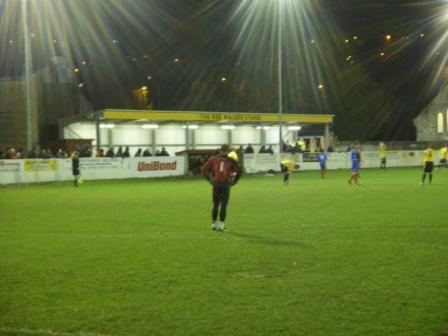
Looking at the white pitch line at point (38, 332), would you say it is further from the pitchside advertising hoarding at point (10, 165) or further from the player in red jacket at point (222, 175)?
the pitchside advertising hoarding at point (10, 165)

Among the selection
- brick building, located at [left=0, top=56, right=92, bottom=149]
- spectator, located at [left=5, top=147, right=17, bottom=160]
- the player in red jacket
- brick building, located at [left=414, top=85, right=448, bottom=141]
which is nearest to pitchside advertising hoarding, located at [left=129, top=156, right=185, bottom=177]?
spectator, located at [left=5, top=147, right=17, bottom=160]

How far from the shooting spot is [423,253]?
991 centimetres

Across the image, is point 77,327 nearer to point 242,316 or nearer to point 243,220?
point 242,316

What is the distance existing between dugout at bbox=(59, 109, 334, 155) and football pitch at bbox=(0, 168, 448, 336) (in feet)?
87.0

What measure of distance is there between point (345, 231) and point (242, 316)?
655cm

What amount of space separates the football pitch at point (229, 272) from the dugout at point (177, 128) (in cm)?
2651

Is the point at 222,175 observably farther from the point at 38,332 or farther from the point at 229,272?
the point at 38,332

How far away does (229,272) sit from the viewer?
A: 874cm

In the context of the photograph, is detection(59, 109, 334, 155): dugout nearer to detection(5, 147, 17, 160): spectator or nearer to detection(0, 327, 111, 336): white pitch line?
detection(5, 147, 17, 160): spectator

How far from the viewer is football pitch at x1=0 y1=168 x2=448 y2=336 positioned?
6.30m

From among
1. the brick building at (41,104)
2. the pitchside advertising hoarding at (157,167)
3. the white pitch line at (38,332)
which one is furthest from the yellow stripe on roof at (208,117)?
the white pitch line at (38,332)

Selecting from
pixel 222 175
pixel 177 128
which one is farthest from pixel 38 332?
pixel 177 128

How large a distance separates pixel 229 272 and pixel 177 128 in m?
40.5

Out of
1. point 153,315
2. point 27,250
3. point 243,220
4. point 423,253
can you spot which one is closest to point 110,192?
point 243,220
